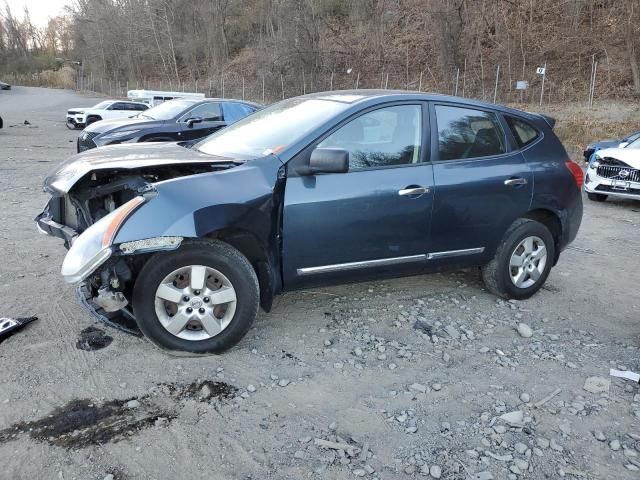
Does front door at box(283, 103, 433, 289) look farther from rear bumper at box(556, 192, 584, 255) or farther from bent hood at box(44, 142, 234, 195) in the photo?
rear bumper at box(556, 192, 584, 255)

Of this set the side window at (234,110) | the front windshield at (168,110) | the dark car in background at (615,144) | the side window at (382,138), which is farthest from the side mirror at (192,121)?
the dark car in background at (615,144)

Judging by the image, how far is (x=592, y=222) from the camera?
8344 mm

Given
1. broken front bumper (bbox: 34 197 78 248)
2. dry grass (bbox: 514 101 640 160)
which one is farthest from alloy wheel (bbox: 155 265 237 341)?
dry grass (bbox: 514 101 640 160)

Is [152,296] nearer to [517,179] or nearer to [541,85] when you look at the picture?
[517,179]

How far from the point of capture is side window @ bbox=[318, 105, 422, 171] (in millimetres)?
3898

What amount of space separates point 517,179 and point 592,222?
4649 millimetres

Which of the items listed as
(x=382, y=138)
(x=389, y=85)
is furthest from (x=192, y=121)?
(x=389, y=85)

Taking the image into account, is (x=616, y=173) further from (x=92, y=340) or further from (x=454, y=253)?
(x=92, y=340)

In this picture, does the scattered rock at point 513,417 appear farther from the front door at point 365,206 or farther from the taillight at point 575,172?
the taillight at point 575,172

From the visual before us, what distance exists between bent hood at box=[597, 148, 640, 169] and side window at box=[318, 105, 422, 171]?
6799mm

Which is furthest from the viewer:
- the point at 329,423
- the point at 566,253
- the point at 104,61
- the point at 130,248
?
the point at 104,61

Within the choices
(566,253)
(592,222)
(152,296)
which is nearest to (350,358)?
(152,296)

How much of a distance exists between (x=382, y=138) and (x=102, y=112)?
21090mm

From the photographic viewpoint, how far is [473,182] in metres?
4.29
